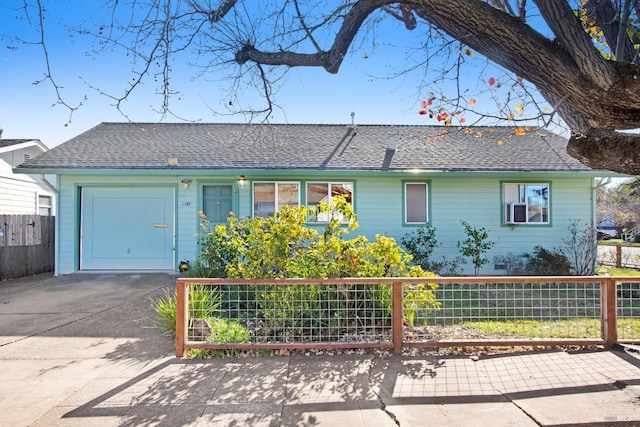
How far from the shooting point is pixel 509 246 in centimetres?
986

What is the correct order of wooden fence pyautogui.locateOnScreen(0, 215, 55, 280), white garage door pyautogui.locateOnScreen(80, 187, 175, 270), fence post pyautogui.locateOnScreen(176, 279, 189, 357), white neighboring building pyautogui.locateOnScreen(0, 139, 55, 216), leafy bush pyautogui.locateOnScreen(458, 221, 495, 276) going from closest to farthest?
fence post pyautogui.locateOnScreen(176, 279, 189, 357) → wooden fence pyautogui.locateOnScreen(0, 215, 55, 280) → leafy bush pyautogui.locateOnScreen(458, 221, 495, 276) → white garage door pyautogui.locateOnScreen(80, 187, 175, 270) → white neighboring building pyautogui.locateOnScreen(0, 139, 55, 216)

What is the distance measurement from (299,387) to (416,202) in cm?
739

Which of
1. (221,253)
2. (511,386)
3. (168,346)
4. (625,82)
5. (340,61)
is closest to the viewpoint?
(625,82)

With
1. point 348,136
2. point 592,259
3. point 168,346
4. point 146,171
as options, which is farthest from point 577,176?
point 146,171

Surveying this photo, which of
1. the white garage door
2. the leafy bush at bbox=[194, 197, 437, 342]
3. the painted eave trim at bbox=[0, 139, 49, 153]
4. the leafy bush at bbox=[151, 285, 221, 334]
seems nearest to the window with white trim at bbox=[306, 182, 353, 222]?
the white garage door

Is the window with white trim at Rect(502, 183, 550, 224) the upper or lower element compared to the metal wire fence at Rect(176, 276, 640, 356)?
upper

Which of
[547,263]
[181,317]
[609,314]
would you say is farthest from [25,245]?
[547,263]

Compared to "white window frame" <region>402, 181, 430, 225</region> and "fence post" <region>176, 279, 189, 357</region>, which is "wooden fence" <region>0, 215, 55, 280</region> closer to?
"fence post" <region>176, 279, 189, 357</region>

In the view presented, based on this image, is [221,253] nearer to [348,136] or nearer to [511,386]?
[511,386]

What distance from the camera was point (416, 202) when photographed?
998cm

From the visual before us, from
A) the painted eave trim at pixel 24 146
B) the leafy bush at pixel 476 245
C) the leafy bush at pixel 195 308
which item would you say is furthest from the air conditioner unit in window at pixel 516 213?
the painted eave trim at pixel 24 146

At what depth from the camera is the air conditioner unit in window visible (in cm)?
977

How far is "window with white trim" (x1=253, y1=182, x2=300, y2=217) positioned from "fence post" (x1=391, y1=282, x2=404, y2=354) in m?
5.91

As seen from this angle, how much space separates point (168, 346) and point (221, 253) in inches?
94.4
